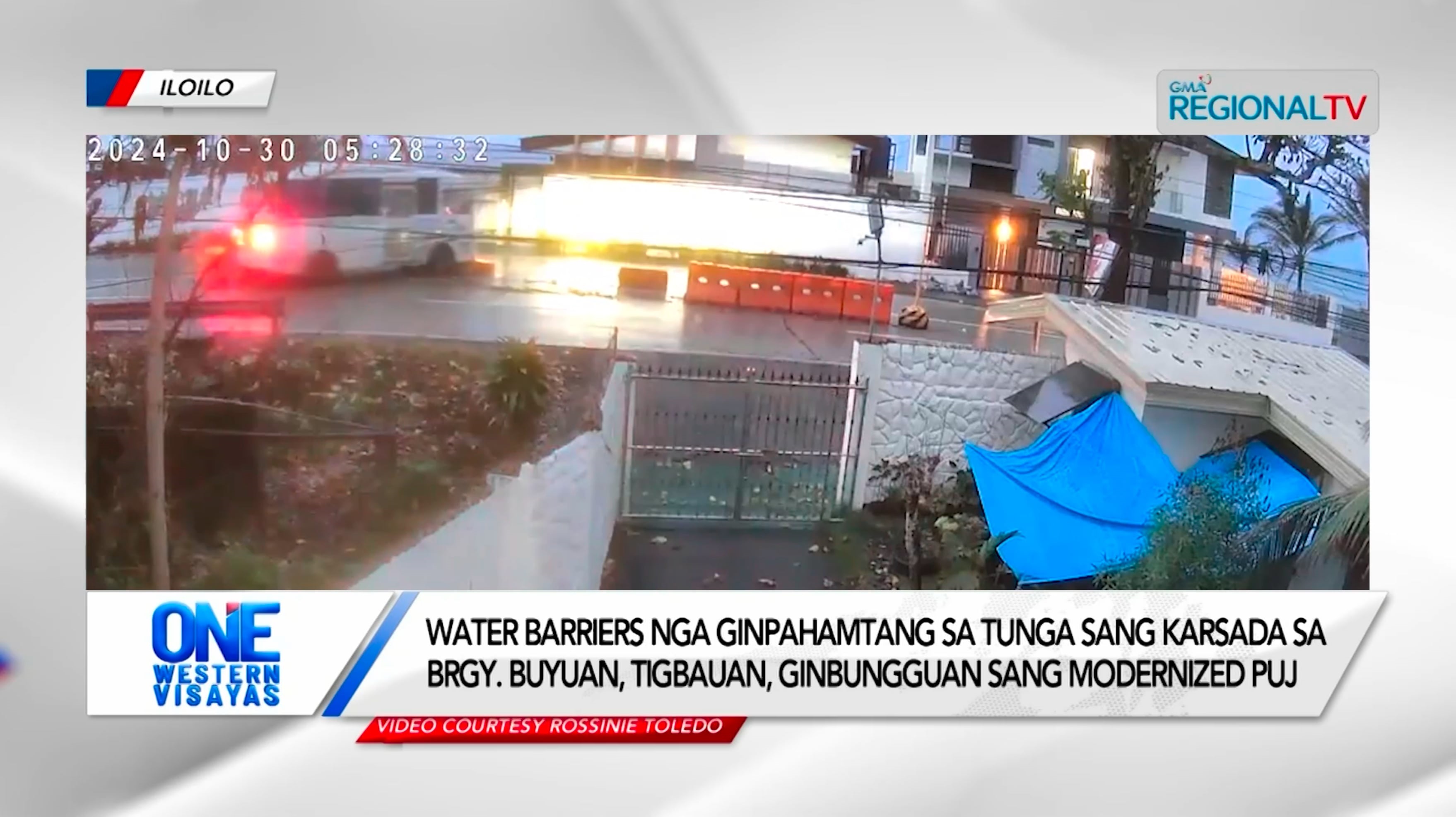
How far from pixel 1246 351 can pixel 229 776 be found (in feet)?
9.36

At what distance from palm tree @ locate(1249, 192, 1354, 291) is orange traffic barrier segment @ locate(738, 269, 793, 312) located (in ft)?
4.05

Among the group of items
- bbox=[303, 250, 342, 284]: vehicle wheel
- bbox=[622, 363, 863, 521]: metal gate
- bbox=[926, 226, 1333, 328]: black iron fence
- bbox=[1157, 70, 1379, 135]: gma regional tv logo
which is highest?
bbox=[1157, 70, 1379, 135]: gma regional tv logo

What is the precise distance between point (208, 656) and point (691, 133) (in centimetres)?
178

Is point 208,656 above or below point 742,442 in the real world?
below

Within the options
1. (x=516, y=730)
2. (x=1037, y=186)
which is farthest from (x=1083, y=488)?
(x=516, y=730)

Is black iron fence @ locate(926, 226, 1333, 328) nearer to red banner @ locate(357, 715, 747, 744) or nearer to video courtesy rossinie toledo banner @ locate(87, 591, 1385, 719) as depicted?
video courtesy rossinie toledo banner @ locate(87, 591, 1385, 719)

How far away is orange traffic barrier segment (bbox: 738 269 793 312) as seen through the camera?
2334 millimetres

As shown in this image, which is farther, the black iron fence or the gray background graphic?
the black iron fence

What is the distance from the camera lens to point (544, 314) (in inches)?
91.0

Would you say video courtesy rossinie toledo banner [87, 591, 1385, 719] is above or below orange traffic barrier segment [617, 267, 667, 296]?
below

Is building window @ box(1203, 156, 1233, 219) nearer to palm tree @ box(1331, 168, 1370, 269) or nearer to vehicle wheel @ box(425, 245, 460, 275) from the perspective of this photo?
palm tree @ box(1331, 168, 1370, 269)

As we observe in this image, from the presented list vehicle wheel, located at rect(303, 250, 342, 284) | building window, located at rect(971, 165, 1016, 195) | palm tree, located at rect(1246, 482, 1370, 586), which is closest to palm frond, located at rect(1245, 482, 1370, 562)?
palm tree, located at rect(1246, 482, 1370, 586)

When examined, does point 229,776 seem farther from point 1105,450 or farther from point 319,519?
point 1105,450

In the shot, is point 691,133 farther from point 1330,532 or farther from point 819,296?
point 1330,532
